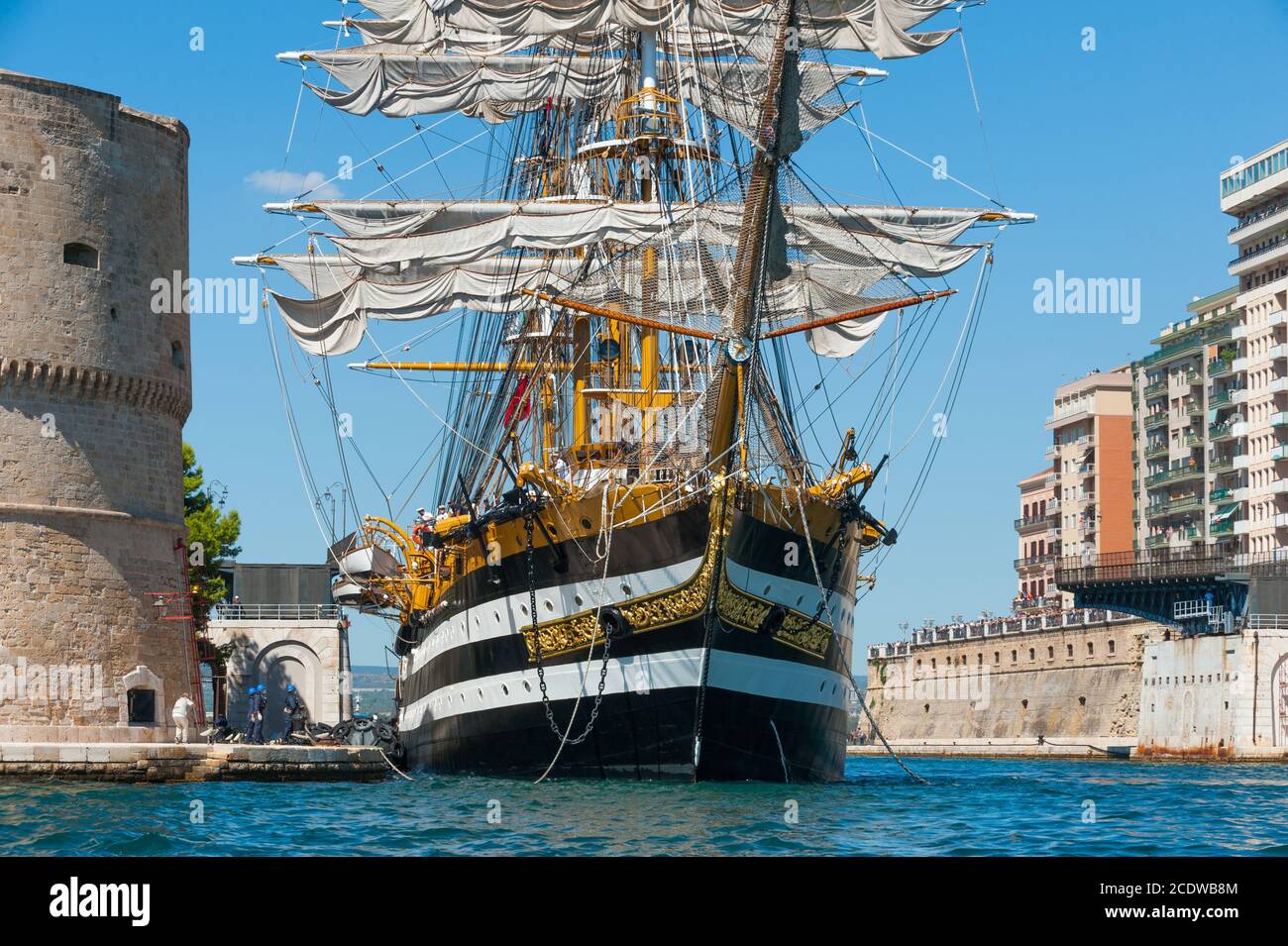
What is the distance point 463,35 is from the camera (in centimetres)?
5297

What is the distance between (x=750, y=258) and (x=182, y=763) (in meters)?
14.6

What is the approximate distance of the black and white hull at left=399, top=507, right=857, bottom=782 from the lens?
34.8 metres

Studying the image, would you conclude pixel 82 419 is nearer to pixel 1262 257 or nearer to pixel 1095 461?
pixel 1262 257

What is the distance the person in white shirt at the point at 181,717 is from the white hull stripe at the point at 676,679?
6386 millimetres

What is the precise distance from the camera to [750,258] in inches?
1412

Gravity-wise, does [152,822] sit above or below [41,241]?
below

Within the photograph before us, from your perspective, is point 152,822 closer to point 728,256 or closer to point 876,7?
point 728,256

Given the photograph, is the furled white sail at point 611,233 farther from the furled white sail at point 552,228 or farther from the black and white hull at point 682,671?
the black and white hull at point 682,671

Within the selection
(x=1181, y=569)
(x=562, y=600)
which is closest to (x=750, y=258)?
(x=562, y=600)

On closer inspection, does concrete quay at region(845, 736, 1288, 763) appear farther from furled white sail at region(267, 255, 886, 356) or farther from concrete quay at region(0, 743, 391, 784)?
concrete quay at region(0, 743, 391, 784)

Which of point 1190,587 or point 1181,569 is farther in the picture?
point 1181,569

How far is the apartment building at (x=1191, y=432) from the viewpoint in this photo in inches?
3627

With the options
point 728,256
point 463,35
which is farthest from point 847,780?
point 463,35
